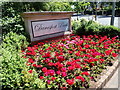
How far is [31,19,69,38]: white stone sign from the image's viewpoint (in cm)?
408

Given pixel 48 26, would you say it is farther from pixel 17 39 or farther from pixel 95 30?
pixel 95 30

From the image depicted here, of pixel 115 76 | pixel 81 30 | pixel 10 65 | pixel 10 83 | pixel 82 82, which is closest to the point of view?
pixel 10 83

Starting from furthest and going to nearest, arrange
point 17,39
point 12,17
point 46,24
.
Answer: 1. point 46,24
2. point 12,17
3. point 17,39

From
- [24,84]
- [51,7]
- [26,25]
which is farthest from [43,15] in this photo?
[24,84]

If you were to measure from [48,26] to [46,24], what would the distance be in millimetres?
124

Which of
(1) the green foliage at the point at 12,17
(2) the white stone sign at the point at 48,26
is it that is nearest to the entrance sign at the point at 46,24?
(2) the white stone sign at the point at 48,26

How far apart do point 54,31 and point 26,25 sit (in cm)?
Result: 122

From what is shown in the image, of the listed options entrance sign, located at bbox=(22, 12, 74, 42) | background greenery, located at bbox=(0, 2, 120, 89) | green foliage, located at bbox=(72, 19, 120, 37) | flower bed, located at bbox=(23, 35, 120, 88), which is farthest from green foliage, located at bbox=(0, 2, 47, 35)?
green foliage, located at bbox=(72, 19, 120, 37)

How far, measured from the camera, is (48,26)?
4418 mm

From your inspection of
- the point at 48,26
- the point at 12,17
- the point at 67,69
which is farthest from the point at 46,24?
the point at 67,69

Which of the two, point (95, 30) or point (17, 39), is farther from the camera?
point (95, 30)

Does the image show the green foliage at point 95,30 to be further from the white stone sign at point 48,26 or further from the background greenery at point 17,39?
the white stone sign at point 48,26

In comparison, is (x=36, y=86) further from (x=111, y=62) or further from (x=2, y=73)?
(x=111, y=62)

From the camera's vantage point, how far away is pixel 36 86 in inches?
66.7
